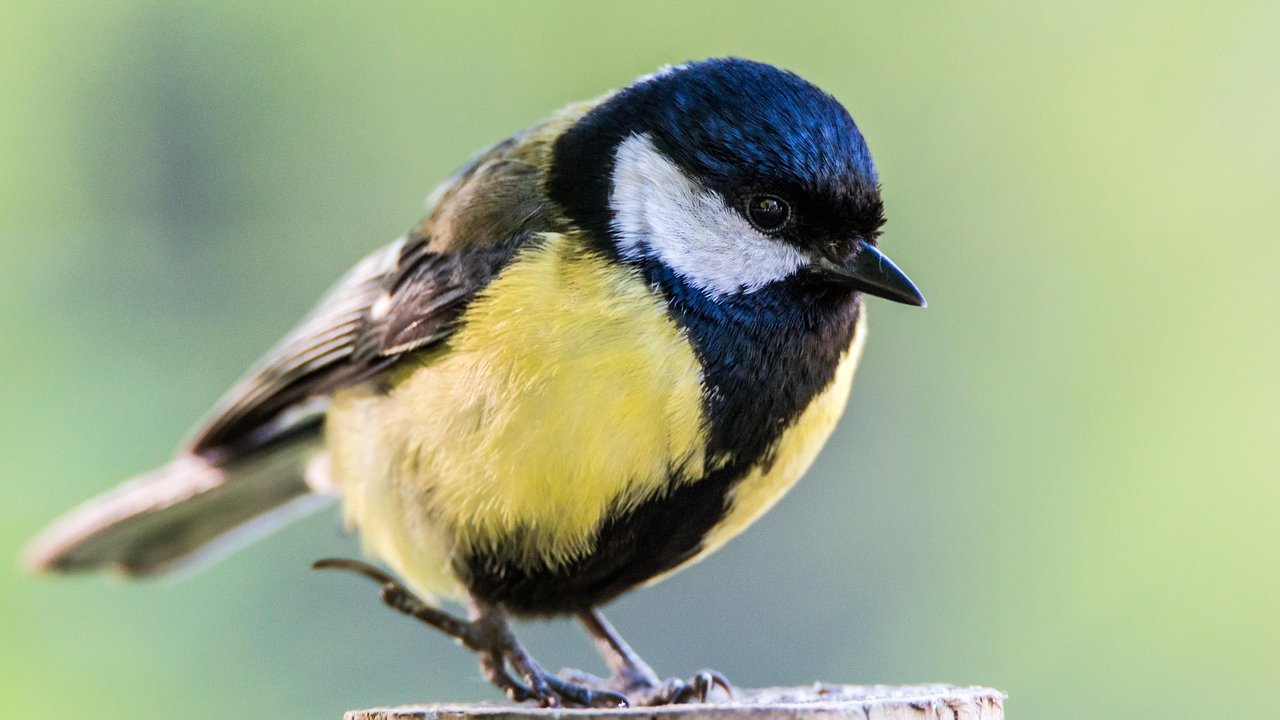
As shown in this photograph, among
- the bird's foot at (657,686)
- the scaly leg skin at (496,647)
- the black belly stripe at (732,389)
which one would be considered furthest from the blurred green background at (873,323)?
the black belly stripe at (732,389)

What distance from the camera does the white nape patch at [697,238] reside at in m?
2.19

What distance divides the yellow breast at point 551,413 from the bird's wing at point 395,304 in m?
0.10

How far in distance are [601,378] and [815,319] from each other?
0.39m

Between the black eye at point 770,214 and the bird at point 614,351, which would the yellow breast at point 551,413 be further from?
the black eye at point 770,214

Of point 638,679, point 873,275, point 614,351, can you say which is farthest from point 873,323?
point 614,351

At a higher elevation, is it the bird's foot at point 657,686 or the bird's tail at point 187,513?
the bird's tail at point 187,513

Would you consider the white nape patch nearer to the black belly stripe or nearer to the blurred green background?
the black belly stripe

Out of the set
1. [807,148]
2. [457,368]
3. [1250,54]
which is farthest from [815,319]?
[1250,54]

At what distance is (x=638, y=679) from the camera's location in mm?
2688

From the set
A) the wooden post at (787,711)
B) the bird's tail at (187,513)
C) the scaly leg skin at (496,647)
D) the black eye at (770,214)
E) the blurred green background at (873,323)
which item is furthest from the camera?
the blurred green background at (873,323)

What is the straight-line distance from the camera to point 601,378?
2.08 metres

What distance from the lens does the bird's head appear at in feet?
7.11

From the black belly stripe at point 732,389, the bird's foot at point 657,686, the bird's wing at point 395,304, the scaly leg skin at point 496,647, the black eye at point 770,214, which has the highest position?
the bird's wing at point 395,304

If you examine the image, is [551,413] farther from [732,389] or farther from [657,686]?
[657,686]
